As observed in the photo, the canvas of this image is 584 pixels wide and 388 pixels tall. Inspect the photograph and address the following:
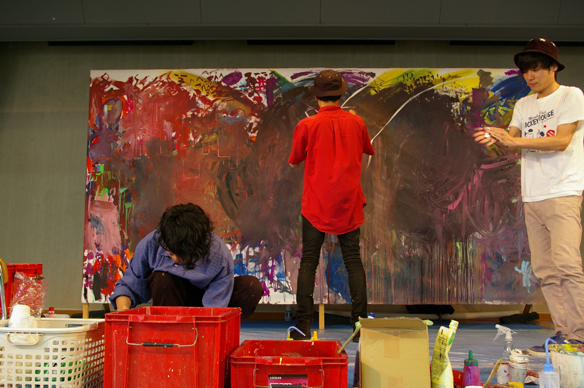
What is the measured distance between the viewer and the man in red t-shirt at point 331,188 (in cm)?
231

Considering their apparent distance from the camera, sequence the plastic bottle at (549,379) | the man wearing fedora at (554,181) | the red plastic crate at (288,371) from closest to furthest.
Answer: the red plastic crate at (288,371) → the plastic bottle at (549,379) → the man wearing fedora at (554,181)

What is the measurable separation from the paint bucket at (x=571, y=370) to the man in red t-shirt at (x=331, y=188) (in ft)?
3.00

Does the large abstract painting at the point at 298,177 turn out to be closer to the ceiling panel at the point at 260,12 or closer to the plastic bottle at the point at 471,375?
the ceiling panel at the point at 260,12

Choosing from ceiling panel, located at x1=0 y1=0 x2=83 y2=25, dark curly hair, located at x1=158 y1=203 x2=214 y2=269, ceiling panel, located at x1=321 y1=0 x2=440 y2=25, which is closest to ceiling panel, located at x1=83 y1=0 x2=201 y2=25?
ceiling panel, located at x1=0 y1=0 x2=83 y2=25

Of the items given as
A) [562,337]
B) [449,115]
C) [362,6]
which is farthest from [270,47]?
[562,337]

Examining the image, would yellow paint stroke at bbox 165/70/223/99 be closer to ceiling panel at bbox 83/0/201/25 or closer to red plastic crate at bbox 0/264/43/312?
ceiling panel at bbox 83/0/201/25

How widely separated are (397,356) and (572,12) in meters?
3.46

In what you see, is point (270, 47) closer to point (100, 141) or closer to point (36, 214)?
point (100, 141)

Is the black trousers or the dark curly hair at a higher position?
the dark curly hair

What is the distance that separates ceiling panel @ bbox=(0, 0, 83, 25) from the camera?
3.63m

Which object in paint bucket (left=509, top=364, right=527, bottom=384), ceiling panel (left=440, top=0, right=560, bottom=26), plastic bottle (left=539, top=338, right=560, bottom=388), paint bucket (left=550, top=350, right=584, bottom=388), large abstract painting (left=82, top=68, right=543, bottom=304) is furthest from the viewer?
ceiling panel (left=440, top=0, right=560, bottom=26)

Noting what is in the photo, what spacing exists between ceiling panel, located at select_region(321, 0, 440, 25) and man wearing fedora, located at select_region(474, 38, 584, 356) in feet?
4.41

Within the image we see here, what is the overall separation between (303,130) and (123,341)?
4.78ft

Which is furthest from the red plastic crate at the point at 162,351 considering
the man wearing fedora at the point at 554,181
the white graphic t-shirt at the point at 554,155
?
the white graphic t-shirt at the point at 554,155
